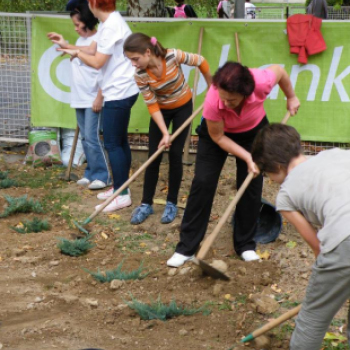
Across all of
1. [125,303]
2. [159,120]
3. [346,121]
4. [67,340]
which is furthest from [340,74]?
[67,340]

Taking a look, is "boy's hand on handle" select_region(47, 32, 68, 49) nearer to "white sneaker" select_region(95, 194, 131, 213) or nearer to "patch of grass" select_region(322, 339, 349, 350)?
Result: "white sneaker" select_region(95, 194, 131, 213)

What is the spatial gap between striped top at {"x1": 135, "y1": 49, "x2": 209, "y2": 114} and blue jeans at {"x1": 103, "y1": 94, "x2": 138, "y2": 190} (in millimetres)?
539

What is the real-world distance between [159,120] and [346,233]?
2874 mm

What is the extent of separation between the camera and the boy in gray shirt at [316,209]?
305 centimetres

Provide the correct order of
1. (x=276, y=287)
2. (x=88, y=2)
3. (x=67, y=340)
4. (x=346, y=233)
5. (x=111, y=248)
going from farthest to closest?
(x=88, y=2), (x=111, y=248), (x=276, y=287), (x=67, y=340), (x=346, y=233)

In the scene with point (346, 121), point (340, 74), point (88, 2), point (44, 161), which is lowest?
point (44, 161)

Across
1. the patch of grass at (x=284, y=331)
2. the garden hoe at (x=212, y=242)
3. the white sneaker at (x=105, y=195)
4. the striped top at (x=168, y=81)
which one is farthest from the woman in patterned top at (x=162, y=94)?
the patch of grass at (x=284, y=331)

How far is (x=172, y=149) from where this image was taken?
235 inches

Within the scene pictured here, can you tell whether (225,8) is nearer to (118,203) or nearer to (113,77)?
(113,77)

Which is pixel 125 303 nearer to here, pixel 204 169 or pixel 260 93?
pixel 204 169

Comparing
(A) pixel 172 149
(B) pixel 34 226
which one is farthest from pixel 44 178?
(A) pixel 172 149

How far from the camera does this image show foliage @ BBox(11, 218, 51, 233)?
19.7 feet

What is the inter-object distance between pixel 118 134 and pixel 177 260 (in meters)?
1.62

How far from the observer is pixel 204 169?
4.99 m
